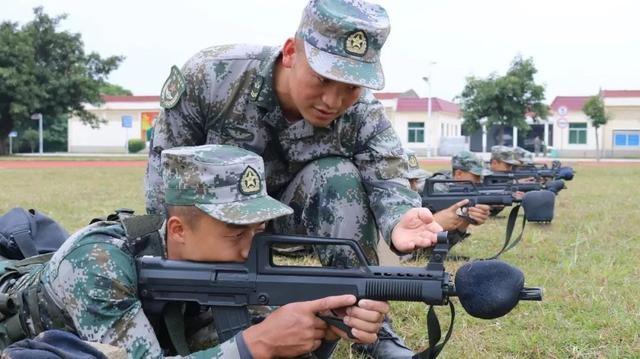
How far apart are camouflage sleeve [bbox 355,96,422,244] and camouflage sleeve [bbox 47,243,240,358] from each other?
103cm

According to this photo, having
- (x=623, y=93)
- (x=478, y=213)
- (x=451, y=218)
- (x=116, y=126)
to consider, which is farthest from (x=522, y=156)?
(x=116, y=126)

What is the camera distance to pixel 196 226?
7.48 feet

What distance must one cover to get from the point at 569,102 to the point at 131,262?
4434 cm

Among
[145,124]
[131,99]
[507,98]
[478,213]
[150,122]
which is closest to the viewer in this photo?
[478,213]

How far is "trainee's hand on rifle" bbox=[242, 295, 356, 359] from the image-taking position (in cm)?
217

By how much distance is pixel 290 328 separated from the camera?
218 cm

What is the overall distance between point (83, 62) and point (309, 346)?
37268 mm

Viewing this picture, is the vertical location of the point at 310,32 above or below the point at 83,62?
below

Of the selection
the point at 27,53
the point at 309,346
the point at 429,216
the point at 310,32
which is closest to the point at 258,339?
the point at 309,346

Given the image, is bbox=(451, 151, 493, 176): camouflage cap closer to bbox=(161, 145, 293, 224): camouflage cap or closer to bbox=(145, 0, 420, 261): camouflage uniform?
bbox=(145, 0, 420, 261): camouflage uniform

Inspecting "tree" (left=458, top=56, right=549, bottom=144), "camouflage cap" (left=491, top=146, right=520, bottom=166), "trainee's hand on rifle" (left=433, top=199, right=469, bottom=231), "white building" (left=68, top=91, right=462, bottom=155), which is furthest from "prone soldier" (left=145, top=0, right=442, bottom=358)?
"white building" (left=68, top=91, right=462, bottom=155)

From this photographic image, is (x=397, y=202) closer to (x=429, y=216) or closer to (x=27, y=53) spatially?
(x=429, y=216)

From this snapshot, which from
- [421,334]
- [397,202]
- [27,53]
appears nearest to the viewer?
[397,202]

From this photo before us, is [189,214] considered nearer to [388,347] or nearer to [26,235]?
[388,347]
